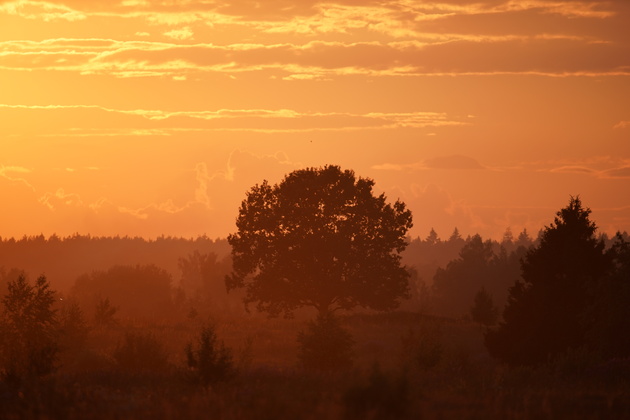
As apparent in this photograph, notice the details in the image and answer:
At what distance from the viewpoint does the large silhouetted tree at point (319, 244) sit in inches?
2431

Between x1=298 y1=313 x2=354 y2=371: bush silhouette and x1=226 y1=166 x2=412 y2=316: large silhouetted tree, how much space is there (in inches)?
1041

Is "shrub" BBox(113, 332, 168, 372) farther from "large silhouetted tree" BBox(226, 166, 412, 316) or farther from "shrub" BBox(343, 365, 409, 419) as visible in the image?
"large silhouetted tree" BBox(226, 166, 412, 316)

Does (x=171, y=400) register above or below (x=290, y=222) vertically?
below

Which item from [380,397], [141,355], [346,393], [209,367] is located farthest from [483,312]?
[380,397]

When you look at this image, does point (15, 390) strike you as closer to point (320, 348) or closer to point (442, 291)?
point (320, 348)

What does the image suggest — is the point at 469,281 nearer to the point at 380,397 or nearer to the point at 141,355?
the point at 141,355

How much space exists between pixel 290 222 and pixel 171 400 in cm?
4203

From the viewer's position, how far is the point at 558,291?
1594 inches

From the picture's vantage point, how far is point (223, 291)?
405 ft

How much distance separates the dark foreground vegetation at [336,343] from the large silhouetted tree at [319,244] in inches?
3.9

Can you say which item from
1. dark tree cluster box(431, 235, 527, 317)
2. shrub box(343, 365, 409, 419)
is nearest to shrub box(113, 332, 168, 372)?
shrub box(343, 365, 409, 419)

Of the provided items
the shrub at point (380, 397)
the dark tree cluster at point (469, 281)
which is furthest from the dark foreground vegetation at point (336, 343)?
the dark tree cluster at point (469, 281)

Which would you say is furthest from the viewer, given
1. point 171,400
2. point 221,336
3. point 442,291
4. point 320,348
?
point 442,291

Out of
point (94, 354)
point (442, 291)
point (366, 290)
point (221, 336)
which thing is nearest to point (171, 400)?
point (94, 354)
